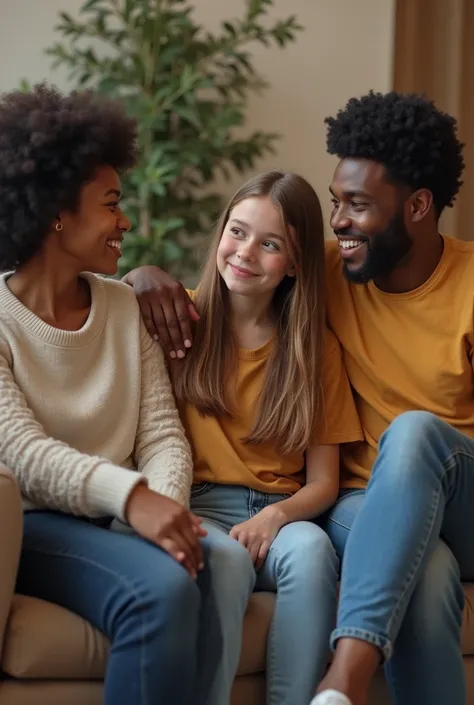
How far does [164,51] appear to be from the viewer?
8.43 feet

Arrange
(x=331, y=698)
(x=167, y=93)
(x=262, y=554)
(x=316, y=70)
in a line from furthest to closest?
1. (x=316, y=70)
2. (x=167, y=93)
3. (x=262, y=554)
4. (x=331, y=698)

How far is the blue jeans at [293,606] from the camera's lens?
50.2 inches

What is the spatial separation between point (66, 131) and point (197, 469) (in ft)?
2.10

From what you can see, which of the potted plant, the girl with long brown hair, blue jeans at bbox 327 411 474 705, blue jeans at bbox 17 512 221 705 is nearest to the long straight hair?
the girl with long brown hair

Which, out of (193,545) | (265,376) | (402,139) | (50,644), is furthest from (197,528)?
(402,139)

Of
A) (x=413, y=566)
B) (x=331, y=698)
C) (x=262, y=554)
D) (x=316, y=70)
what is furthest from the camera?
(x=316, y=70)

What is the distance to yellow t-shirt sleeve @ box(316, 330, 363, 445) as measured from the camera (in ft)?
5.26

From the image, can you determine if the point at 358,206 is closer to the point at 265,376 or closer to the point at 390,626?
the point at 265,376

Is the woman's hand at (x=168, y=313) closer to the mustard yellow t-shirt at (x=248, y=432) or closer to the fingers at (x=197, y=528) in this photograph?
the mustard yellow t-shirt at (x=248, y=432)

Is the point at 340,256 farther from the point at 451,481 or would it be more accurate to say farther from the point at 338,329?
the point at 451,481

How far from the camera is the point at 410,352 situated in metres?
1.64

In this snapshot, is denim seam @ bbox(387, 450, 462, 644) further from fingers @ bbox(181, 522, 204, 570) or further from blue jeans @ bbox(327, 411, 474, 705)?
fingers @ bbox(181, 522, 204, 570)

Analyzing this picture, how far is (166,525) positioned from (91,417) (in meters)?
0.27

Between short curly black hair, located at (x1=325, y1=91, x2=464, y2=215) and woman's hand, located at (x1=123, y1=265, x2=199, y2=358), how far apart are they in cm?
45
